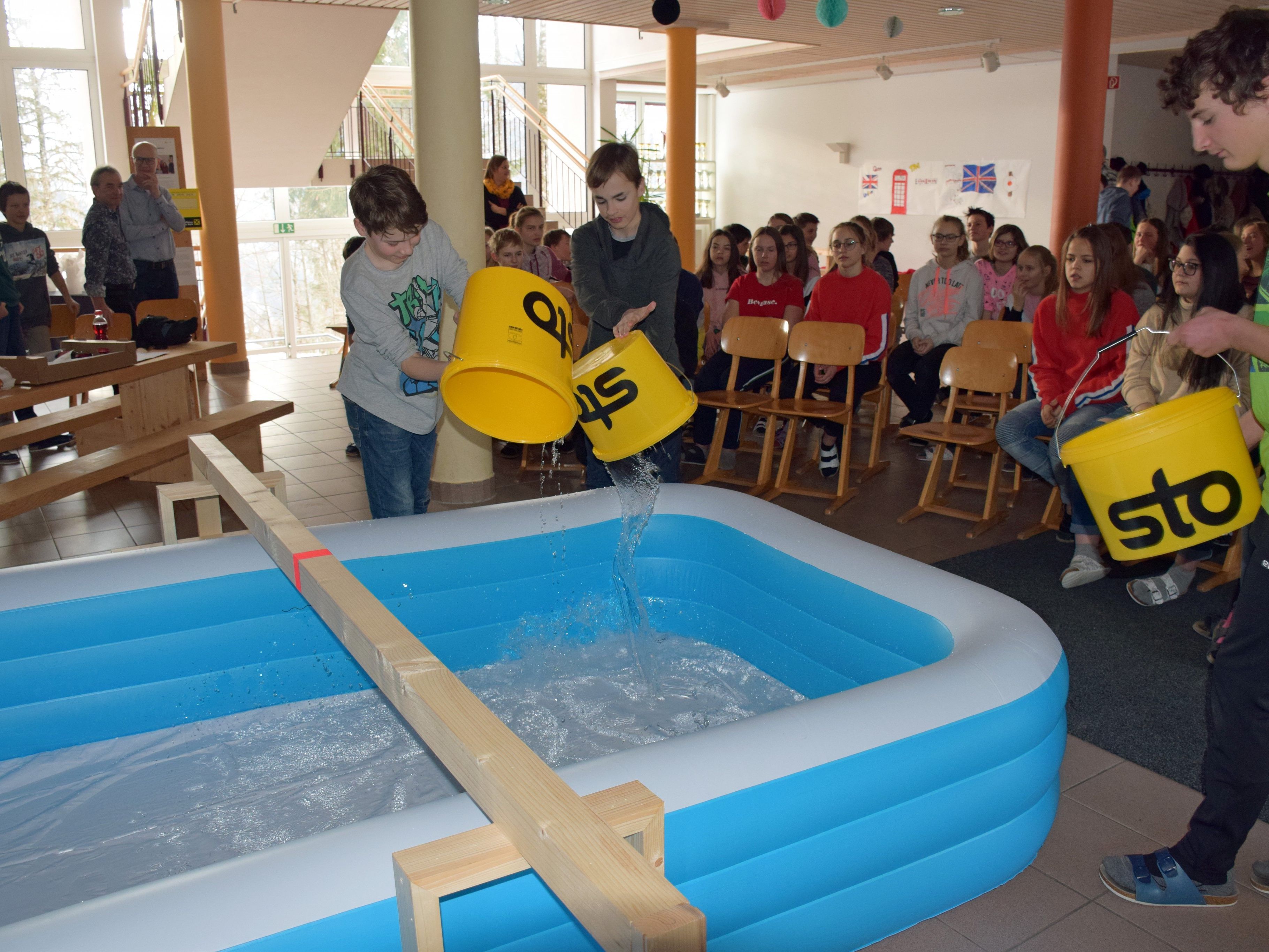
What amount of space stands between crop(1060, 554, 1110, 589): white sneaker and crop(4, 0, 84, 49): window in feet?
37.3

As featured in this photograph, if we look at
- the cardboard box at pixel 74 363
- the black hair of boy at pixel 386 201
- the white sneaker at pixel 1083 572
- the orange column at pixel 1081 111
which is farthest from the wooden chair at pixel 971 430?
the cardboard box at pixel 74 363

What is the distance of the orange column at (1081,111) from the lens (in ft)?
24.1

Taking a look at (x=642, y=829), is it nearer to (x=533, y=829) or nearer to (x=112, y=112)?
(x=533, y=829)

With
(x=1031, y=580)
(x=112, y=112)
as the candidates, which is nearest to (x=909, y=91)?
(x=112, y=112)

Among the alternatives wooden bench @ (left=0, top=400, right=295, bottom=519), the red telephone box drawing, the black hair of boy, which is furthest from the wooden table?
the red telephone box drawing

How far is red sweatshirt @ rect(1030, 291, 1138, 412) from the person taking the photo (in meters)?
4.11

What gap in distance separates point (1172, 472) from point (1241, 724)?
1.72 ft

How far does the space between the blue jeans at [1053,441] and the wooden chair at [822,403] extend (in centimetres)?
78

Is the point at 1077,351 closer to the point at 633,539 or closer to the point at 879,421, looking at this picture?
the point at 879,421

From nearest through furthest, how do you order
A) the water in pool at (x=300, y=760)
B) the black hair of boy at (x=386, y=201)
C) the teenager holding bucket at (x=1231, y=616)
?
the teenager holding bucket at (x=1231, y=616) < the water in pool at (x=300, y=760) < the black hair of boy at (x=386, y=201)

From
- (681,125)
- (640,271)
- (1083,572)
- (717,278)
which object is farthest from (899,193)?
(640,271)

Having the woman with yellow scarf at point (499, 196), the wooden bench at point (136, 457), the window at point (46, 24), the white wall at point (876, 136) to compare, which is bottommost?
the wooden bench at point (136, 457)

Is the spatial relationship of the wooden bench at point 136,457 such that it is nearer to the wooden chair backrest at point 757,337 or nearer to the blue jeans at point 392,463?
the blue jeans at point 392,463

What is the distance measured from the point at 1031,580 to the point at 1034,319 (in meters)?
1.14
